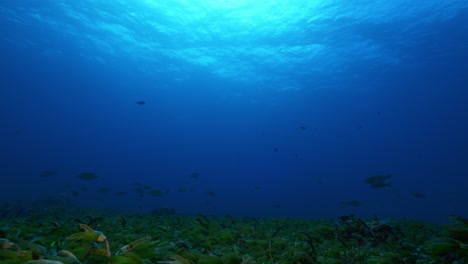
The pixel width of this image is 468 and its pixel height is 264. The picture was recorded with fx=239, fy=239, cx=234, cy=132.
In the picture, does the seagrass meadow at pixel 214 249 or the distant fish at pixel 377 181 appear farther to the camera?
the distant fish at pixel 377 181

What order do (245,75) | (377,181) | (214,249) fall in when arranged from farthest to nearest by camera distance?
1. (245,75)
2. (377,181)
3. (214,249)

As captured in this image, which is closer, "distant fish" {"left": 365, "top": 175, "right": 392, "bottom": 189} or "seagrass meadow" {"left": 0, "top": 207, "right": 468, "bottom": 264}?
"seagrass meadow" {"left": 0, "top": 207, "right": 468, "bottom": 264}

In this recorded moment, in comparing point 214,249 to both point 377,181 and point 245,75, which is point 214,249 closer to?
point 377,181

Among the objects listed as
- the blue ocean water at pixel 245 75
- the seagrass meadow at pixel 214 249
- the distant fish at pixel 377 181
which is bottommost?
the seagrass meadow at pixel 214 249

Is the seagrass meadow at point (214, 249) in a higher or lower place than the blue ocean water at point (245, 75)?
lower

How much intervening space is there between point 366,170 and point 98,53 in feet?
376

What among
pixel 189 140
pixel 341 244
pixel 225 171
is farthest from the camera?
pixel 225 171

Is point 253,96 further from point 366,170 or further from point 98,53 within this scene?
point 366,170

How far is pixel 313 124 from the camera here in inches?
2502

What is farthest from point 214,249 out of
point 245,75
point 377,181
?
point 245,75

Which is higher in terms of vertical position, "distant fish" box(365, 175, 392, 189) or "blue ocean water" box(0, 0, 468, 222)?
"blue ocean water" box(0, 0, 468, 222)

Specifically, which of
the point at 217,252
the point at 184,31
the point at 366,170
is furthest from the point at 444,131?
the point at 217,252

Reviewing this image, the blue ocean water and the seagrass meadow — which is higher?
the blue ocean water

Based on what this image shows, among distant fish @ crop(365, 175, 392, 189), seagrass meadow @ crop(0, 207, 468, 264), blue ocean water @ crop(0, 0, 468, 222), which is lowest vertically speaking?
seagrass meadow @ crop(0, 207, 468, 264)
